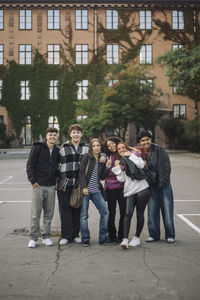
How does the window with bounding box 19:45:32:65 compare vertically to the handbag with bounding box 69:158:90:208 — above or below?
above

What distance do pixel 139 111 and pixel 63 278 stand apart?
3273 centimetres

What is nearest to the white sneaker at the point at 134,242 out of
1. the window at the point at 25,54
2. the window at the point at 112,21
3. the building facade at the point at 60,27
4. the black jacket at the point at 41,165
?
the black jacket at the point at 41,165

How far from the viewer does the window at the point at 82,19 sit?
44.9 m

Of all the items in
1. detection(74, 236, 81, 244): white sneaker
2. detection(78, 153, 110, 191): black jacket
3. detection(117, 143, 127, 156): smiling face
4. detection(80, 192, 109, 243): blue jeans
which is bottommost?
detection(74, 236, 81, 244): white sneaker

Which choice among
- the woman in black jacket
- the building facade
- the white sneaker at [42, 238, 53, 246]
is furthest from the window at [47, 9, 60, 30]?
the white sneaker at [42, 238, 53, 246]

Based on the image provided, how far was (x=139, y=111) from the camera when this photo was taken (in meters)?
36.3

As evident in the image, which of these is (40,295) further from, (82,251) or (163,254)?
(163,254)

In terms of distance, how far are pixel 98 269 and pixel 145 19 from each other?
4434 centimetres

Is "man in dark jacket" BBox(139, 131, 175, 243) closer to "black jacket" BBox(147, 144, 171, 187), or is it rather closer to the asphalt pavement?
"black jacket" BBox(147, 144, 171, 187)

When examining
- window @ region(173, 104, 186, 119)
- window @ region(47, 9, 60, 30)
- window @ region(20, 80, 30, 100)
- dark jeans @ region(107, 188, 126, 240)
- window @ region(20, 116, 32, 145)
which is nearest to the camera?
dark jeans @ region(107, 188, 126, 240)

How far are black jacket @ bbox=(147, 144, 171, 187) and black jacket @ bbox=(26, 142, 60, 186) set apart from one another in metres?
1.60

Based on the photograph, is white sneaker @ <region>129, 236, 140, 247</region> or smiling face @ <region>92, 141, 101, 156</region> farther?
smiling face @ <region>92, 141, 101, 156</region>

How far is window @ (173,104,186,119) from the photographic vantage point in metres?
45.9

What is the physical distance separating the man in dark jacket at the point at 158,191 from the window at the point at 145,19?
4189 centimetres
